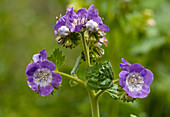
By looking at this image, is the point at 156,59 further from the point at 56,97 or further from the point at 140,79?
the point at 140,79

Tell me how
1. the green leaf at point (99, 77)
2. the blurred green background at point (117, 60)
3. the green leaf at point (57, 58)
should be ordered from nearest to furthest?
the green leaf at point (99, 77) < the green leaf at point (57, 58) < the blurred green background at point (117, 60)

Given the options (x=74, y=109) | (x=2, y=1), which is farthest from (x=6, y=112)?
(x=2, y=1)

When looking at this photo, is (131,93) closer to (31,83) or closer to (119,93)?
(119,93)

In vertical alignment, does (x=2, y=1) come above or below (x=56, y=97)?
above

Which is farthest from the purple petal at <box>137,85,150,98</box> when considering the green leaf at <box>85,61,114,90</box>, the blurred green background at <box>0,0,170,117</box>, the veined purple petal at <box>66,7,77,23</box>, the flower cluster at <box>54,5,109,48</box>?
the blurred green background at <box>0,0,170,117</box>

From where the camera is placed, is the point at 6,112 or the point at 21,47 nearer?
the point at 6,112

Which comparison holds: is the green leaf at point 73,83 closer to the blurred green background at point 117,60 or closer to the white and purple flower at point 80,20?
the white and purple flower at point 80,20

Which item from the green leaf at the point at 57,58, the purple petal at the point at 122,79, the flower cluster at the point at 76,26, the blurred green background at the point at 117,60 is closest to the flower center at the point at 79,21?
the flower cluster at the point at 76,26
